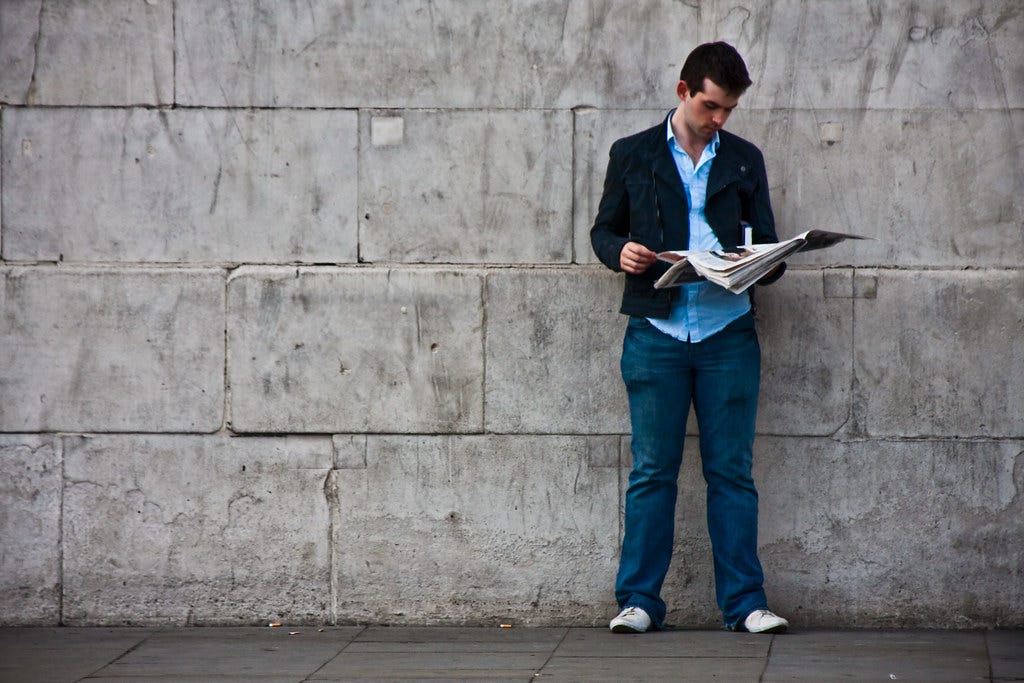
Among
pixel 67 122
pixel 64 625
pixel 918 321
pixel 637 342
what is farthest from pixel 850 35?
pixel 64 625

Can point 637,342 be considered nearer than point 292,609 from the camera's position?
Yes

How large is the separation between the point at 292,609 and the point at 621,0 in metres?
2.88

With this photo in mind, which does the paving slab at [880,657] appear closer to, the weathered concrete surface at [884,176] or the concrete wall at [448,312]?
the concrete wall at [448,312]

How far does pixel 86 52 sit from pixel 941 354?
377 centimetres

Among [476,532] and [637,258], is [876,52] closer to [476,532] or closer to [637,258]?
[637,258]

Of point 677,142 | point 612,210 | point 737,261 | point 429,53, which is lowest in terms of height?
point 737,261

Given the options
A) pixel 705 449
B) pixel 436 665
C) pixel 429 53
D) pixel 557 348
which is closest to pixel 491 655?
pixel 436 665

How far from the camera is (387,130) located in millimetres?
5676

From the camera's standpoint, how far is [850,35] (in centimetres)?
554

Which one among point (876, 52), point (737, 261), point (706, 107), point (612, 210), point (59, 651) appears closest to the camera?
point (737, 261)

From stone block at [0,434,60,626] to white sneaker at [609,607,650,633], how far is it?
2365 millimetres

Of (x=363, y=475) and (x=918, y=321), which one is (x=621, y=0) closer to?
(x=918, y=321)

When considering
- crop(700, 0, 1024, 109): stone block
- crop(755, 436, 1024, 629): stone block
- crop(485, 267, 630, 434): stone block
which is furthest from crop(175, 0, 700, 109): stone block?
crop(755, 436, 1024, 629): stone block

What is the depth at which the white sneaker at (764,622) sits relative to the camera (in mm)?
5266
